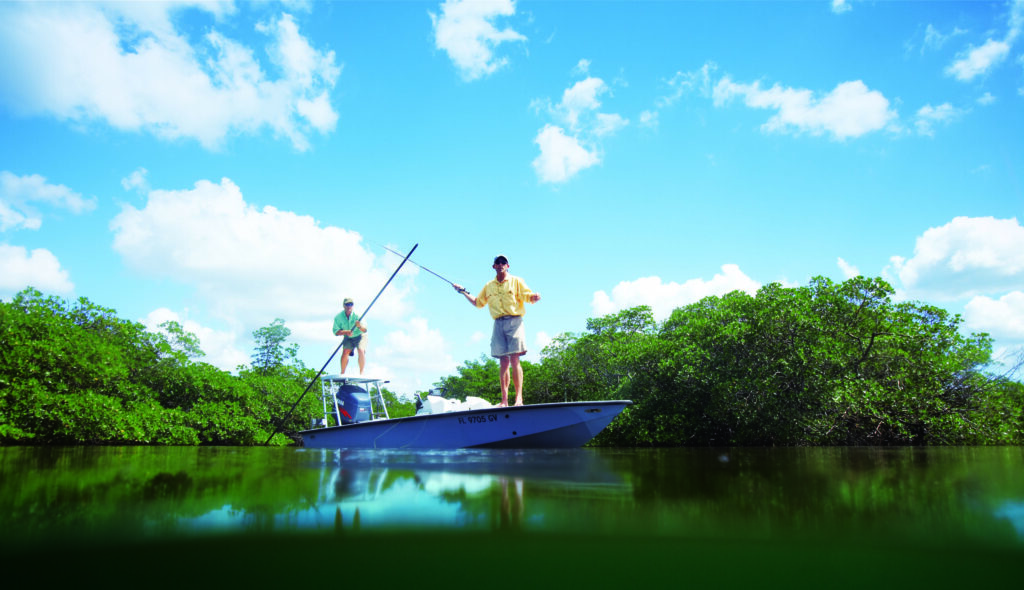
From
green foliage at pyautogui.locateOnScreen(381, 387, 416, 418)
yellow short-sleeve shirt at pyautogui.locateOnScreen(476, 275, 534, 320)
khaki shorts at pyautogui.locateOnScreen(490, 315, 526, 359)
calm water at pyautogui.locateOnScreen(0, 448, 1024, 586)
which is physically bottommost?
green foliage at pyautogui.locateOnScreen(381, 387, 416, 418)

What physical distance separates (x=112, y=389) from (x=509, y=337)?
1438 centimetres

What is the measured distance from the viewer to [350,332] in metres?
8.66

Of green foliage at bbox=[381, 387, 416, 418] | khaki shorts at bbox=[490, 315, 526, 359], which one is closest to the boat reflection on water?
khaki shorts at bbox=[490, 315, 526, 359]

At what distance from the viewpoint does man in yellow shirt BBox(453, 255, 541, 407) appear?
667cm

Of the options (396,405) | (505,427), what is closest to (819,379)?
(505,427)

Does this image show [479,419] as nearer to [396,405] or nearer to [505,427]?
[505,427]

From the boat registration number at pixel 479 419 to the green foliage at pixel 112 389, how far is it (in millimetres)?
11376

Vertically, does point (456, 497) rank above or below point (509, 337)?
below

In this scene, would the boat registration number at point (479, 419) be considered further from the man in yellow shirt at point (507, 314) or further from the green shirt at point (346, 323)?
the green shirt at point (346, 323)

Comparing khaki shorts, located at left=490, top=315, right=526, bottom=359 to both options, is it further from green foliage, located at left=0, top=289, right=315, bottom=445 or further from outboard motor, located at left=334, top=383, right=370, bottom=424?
green foliage, located at left=0, top=289, right=315, bottom=445

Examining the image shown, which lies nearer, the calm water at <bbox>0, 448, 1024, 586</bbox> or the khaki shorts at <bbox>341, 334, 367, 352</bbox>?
the calm water at <bbox>0, 448, 1024, 586</bbox>

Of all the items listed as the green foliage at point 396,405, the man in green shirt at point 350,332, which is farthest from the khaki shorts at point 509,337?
the green foliage at point 396,405

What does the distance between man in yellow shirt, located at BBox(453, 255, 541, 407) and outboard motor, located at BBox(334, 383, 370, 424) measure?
3.68 m

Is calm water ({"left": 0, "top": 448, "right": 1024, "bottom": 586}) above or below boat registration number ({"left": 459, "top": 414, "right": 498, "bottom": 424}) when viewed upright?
above
